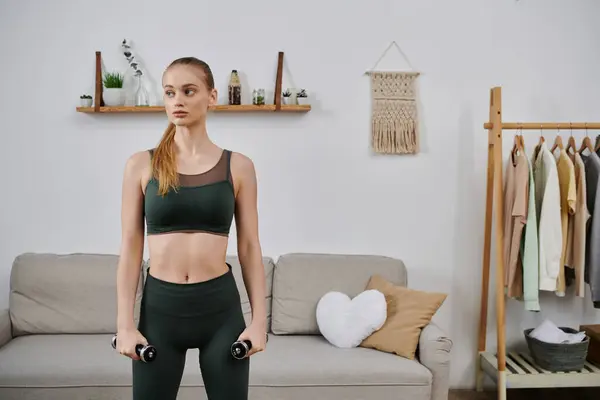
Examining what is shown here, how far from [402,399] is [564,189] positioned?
52.8 inches

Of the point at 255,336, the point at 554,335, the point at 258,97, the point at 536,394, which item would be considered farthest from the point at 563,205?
the point at 255,336

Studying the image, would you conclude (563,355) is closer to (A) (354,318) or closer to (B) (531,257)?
(B) (531,257)

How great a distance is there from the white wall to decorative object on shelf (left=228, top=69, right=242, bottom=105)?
107 millimetres

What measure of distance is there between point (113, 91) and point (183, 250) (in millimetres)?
1969

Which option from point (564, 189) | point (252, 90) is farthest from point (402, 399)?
point (252, 90)

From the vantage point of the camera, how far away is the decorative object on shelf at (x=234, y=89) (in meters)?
3.21

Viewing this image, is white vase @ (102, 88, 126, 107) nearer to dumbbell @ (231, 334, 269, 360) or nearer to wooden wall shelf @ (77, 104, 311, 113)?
wooden wall shelf @ (77, 104, 311, 113)

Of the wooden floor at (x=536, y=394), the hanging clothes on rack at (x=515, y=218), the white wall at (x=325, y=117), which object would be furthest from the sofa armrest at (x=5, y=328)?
the hanging clothes on rack at (x=515, y=218)

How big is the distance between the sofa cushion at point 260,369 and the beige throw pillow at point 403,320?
60mm

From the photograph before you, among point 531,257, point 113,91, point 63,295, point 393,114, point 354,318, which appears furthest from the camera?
point 393,114

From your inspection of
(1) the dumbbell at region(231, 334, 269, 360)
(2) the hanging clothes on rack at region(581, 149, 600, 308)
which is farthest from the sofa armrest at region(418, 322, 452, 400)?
(1) the dumbbell at region(231, 334, 269, 360)

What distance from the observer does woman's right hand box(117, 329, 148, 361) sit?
4.64ft

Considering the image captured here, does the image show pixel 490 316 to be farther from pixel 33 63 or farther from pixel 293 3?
pixel 33 63

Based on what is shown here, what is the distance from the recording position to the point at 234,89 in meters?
3.21
